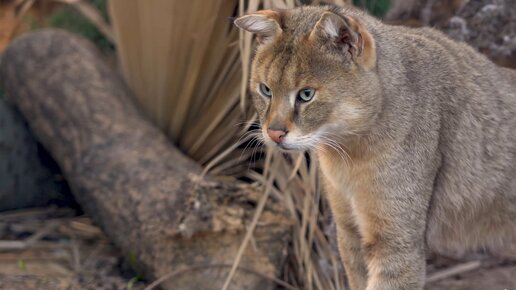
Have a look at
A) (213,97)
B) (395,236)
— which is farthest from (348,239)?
(213,97)

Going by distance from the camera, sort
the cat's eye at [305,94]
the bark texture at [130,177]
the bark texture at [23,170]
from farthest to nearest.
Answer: the bark texture at [23,170]
the bark texture at [130,177]
the cat's eye at [305,94]

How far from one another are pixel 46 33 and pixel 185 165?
1.29 m

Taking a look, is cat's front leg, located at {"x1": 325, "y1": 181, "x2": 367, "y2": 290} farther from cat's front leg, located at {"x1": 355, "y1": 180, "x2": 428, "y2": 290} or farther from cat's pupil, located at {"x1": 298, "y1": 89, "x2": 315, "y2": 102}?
cat's pupil, located at {"x1": 298, "y1": 89, "x2": 315, "y2": 102}

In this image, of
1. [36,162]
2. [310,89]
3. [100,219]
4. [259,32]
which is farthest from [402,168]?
[36,162]

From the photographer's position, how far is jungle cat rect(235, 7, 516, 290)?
2.72m

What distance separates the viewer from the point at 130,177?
3898 mm

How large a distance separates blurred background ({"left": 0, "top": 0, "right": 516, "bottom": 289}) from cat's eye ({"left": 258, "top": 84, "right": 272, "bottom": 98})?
2.94 ft

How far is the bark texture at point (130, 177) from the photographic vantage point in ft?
11.9

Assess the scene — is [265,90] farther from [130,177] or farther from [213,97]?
[213,97]

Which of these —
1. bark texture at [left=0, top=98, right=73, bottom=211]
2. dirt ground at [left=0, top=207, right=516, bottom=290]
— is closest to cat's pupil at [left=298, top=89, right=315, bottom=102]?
dirt ground at [left=0, top=207, right=516, bottom=290]

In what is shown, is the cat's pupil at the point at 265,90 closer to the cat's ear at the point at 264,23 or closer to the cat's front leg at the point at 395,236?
the cat's ear at the point at 264,23

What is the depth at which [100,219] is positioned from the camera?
13.0 feet

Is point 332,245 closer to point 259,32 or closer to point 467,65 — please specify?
point 467,65

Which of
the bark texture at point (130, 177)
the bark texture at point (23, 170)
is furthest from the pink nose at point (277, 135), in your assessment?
the bark texture at point (23, 170)
